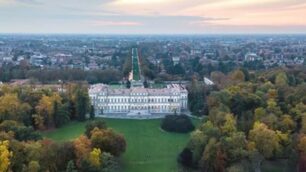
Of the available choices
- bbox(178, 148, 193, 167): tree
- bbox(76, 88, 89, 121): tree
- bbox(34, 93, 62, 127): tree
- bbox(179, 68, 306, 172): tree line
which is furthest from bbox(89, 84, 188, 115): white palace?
bbox(178, 148, 193, 167): tree

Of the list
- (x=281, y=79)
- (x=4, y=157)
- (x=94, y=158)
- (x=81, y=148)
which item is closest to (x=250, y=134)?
(x=94, y=158)

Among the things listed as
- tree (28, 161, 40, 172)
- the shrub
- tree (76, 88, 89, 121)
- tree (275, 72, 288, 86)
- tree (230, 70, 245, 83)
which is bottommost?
the shrub

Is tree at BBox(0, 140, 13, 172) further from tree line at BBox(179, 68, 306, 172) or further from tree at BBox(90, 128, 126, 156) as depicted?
tree line at BBox(179, 68, 306, 172)

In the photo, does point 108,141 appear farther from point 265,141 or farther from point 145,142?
point 265,141

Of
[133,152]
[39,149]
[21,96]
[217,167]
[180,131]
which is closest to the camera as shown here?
[39,149]

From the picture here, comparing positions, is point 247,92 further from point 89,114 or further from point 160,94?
point 89,114

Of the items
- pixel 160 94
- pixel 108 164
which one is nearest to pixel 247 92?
pixel 160 94
